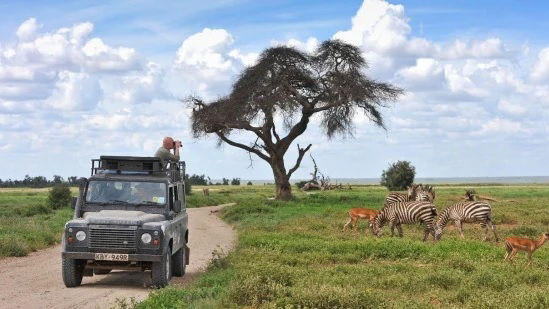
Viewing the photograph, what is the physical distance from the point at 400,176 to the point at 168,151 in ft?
196

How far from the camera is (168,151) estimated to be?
17047 millimetres

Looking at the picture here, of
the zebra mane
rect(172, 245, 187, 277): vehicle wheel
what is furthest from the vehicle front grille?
the zebra mane

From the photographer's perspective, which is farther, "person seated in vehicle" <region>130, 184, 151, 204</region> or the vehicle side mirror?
"person seated in vehicle" <region>130, 184, 151, 204</region>

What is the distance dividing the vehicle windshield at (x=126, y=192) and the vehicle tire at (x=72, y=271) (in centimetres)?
146

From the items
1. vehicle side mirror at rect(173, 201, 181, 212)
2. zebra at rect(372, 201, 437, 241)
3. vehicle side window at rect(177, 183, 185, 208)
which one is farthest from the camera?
zebra at rect(372, 201, 437, 241)

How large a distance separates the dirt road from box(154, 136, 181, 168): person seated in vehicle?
2.67 m

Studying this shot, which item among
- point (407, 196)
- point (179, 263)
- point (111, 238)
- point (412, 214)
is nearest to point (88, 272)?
point (111, 238)

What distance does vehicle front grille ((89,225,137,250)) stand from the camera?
14172 mm

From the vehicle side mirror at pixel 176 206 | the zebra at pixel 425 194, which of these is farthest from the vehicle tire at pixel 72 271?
the zebra at pixel 425 194

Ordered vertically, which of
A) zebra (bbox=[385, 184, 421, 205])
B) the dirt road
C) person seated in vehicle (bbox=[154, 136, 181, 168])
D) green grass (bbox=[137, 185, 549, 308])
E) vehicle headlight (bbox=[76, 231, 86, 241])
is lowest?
the dirt road

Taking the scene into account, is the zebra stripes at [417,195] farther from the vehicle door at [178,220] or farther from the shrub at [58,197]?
the shrub at [58,197]

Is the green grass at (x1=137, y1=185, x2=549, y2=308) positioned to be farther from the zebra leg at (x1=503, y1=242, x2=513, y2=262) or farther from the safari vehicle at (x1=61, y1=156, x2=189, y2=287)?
the safari vehicle at (x1=61, y1=156, x2=189, y2=287)

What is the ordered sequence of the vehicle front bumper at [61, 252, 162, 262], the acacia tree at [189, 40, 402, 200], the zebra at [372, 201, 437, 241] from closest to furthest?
1. the vehicle front bumper at [61, 252, 162, 262]
2. the zebra at [372, 201, 437, 241]
3. the acacia tree at [189, 40, 402, 200]

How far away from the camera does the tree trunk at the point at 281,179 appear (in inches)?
1868
